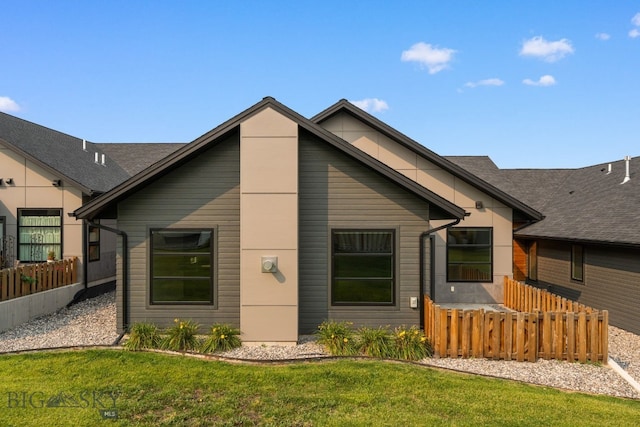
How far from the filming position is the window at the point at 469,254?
14.4 metres

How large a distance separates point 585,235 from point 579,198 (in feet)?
17.2

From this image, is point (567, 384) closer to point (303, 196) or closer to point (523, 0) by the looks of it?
point (303, 196)

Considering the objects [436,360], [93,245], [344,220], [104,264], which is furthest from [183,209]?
[104,264]

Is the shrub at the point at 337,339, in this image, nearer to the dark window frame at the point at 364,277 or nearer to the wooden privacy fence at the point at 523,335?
the dark window frame at the point at 364,277

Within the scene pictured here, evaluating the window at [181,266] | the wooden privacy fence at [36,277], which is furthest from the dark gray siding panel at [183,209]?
the wooden privacy fence at [36,277]

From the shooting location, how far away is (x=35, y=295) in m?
11.7

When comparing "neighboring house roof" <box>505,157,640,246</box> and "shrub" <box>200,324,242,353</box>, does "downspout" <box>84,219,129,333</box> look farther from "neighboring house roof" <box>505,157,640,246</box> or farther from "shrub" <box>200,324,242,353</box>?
"neighboring house roof" <box>505,157,640,246</box>

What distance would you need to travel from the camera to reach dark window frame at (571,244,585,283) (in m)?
14.3

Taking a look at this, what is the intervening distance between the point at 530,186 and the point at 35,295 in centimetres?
2342

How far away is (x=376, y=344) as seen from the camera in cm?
845

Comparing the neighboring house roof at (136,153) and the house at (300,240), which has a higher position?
the neighboring house roof at (136,153)

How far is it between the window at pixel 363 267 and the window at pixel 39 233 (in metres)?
11.0

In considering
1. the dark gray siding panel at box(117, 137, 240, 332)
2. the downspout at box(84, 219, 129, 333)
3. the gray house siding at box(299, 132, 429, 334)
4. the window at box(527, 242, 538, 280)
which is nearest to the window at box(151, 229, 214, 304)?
the dark gray siding panel at box(117, 137, 240, 332)

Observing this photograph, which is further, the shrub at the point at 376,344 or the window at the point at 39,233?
the window at the point at 39,233
